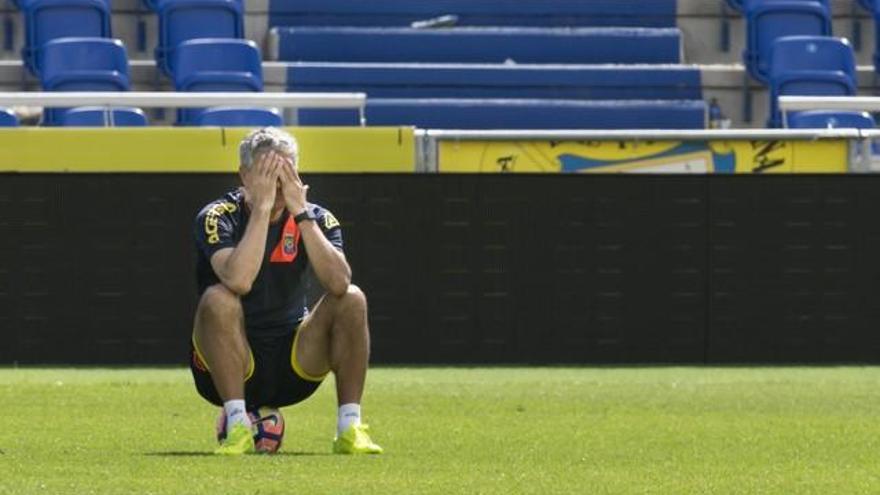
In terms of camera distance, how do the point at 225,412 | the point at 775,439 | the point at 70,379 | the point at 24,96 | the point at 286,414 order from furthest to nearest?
the point at 24,96 → the point at 70,379 → the point at 286,414 → the point at 775,439 → the point at 225,412

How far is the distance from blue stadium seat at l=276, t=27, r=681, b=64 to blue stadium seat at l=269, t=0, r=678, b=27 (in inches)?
15.2

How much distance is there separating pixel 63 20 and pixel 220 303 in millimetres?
12790

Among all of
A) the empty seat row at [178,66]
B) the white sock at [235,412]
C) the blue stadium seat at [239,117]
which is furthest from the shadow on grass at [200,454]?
the empty seat row at [178,66]

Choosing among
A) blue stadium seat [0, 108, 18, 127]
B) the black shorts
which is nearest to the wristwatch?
the black shorts

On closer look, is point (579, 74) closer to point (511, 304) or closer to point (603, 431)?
point (511, 304)

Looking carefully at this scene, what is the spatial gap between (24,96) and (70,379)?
2.45m

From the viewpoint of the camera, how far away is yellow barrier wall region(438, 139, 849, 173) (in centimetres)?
1722

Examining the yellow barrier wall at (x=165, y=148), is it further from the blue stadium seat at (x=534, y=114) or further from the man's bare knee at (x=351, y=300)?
the man's bare knee at (x=351, y=300)

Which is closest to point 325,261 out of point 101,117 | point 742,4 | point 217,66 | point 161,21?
point 101,117

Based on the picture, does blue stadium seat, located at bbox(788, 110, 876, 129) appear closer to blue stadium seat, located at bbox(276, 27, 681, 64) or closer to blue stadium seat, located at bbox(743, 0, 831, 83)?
blue stadium seat, located at bbox(743, 0, 831, 83)

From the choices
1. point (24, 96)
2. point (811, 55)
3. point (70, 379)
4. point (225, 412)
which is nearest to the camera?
point (225, 412)

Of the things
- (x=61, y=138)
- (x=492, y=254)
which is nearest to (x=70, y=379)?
(x=61, y=138)

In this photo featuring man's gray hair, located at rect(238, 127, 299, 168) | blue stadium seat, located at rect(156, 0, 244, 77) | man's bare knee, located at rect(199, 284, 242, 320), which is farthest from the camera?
blue stadium seat, located at rect(156, 0, 244, 77)

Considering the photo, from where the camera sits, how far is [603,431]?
34.9 feet
